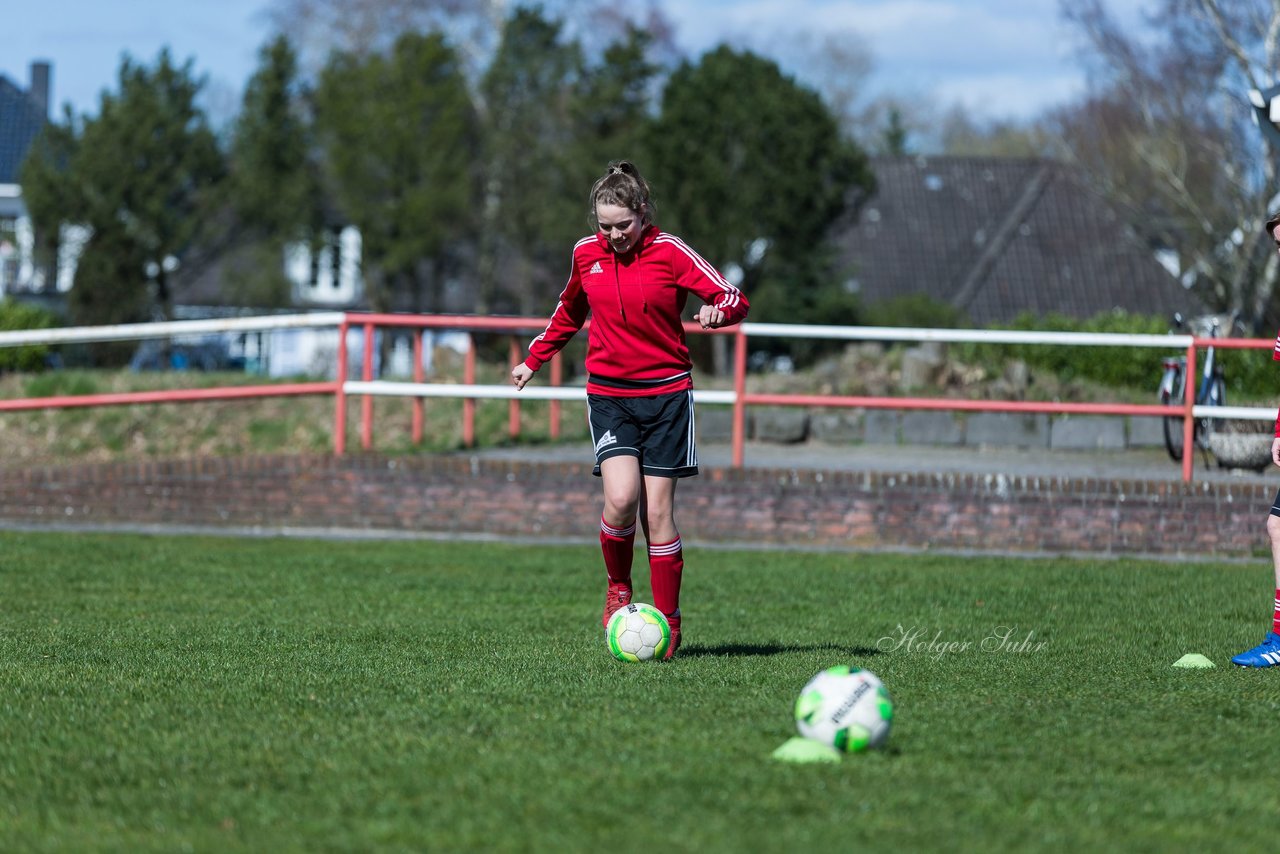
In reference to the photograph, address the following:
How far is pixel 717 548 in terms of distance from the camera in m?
11.8

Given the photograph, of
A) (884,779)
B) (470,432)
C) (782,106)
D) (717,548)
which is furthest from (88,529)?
(782,106)

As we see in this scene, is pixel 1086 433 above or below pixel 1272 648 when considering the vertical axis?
above

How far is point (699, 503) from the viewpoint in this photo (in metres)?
Result: 12.2

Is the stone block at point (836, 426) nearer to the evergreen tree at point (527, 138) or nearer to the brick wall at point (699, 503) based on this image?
the brick wall at point (699, 503)

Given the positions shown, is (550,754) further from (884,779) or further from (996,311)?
(996,311)

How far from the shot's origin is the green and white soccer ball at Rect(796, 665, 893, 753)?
4.66 meters

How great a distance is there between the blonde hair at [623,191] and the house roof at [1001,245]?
34.7 meters

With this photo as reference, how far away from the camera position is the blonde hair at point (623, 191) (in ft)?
21.0

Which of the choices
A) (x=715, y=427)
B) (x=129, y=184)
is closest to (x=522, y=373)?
(x=715, y=427)

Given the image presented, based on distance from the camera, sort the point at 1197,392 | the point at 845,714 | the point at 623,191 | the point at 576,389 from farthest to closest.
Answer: the point at 1197,392 < the point at 576,389 < the point at 623,191 < the point at 845,714

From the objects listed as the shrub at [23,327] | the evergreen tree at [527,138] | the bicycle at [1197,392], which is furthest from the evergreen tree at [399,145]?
the bicycle at [1197,392]

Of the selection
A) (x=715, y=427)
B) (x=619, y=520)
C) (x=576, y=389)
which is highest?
(x=576, y=389)

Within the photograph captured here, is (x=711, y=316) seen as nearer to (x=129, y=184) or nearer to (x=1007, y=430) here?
(x=1007, y=430)

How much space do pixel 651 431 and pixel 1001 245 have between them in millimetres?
37321
